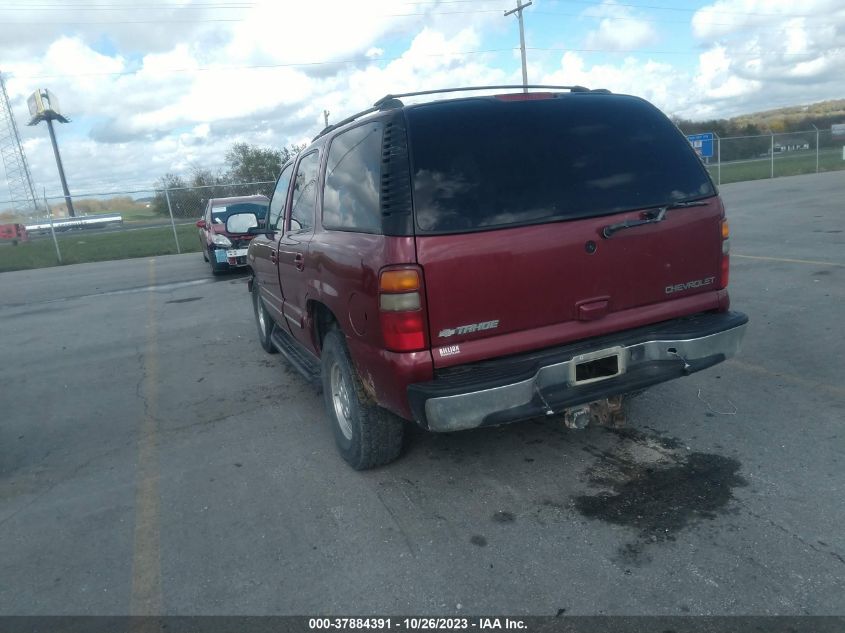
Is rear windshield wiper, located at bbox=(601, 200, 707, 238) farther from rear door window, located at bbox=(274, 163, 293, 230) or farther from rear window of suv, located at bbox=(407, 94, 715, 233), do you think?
rear door window, located at bbox=(274, 163, 293, 230)

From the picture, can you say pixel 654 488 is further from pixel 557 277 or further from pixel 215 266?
pixel 215 266

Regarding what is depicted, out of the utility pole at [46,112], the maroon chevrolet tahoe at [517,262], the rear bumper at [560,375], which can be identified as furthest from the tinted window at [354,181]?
the utility pole at [46,112]

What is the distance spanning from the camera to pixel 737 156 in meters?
40.9

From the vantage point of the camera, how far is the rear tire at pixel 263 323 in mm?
7270

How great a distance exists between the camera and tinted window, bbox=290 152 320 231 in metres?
4.80

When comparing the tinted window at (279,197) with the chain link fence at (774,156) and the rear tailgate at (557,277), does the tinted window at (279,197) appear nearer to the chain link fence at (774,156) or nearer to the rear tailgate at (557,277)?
the rear tailgate at (557,277)

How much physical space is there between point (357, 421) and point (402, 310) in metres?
1.10

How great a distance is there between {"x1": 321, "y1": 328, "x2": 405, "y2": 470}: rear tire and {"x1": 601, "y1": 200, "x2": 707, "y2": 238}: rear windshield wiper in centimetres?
163

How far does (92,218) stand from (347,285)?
53.9m

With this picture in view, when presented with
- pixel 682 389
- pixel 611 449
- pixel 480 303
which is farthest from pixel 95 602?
pixel 682 389

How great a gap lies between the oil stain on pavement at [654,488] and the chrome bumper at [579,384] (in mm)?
584

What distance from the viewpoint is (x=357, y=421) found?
4.14 meters

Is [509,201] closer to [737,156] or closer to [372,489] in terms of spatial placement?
[372,489]

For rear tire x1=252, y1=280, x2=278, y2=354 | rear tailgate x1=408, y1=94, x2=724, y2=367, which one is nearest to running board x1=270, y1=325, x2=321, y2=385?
rear tire x1=252, y1=280, x2=278, y2=354
